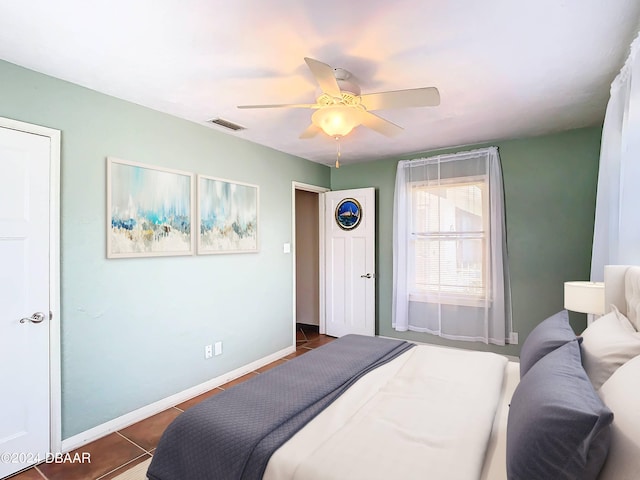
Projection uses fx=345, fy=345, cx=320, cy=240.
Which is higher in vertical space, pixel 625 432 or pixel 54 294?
pixel 54 294

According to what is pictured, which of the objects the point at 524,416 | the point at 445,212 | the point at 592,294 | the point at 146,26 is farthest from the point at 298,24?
the point at 445,212

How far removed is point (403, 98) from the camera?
1.98m

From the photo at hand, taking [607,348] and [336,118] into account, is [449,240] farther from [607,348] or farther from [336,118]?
[607,348]

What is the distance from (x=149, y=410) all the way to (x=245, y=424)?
182cm

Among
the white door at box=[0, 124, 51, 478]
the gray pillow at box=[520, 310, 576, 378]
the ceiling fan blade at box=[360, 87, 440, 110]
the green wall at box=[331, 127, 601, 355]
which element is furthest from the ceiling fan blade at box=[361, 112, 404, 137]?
the white door at box=[0, 124, 51, 478]

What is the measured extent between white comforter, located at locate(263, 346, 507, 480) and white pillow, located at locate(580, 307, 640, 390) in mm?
430

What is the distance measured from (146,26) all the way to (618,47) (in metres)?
2.54

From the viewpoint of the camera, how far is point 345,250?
15.9 feet

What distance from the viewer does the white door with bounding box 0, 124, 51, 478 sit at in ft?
6.73

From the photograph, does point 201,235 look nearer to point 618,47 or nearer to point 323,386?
point 323,386

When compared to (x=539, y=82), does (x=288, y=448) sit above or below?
below

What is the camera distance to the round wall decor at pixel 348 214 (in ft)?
15.4

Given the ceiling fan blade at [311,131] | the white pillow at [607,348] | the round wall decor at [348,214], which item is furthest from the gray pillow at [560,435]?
the round wall decor at [348,214]

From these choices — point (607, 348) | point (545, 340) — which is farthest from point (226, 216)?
point (607, 348)
